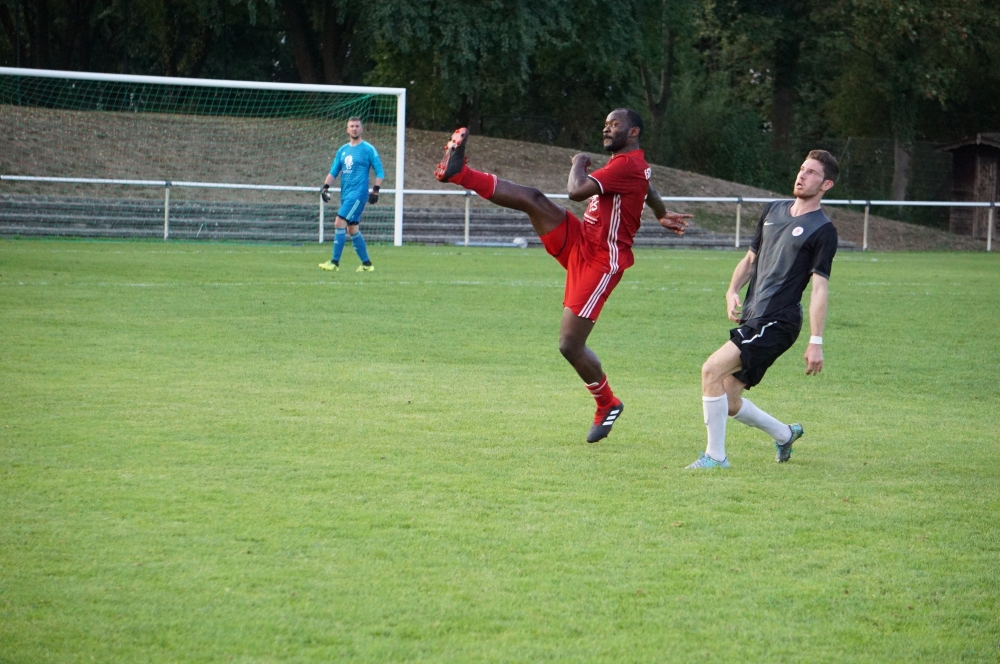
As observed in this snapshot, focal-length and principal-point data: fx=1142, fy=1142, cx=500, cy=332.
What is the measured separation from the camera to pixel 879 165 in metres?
40.9

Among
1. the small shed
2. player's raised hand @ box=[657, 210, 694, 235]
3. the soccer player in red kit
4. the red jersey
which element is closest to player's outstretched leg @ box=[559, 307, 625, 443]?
the soccer player in red kit

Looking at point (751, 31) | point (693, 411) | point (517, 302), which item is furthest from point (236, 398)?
point (751, 31)

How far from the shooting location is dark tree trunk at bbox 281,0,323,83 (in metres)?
35.9

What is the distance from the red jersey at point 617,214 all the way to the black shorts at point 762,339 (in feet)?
3.59

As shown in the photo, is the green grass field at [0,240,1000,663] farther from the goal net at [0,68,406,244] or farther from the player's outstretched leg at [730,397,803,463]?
the goal net at [0,68,406,244]

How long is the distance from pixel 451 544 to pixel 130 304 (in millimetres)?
9031

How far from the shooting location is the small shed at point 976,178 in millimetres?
→ 37250

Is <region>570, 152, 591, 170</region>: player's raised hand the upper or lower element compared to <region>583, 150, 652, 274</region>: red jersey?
upper

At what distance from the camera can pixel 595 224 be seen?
23.0 ft

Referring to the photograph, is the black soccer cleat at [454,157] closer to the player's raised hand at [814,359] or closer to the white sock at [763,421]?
the white sock at [763,421]

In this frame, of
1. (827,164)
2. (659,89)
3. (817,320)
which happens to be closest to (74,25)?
(659,89)

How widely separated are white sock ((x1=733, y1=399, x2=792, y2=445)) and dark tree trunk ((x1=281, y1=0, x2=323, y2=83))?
105 feet

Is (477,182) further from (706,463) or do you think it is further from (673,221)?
(706,463)

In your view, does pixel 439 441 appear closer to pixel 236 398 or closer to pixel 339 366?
pixel 236 398
